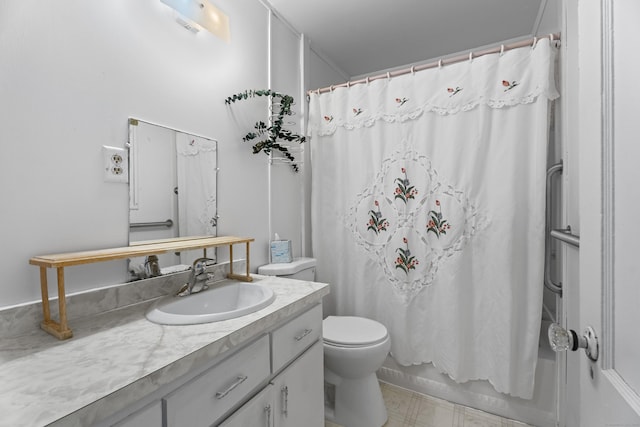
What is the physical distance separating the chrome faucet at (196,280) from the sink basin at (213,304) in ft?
0.08

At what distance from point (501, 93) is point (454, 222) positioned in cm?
75

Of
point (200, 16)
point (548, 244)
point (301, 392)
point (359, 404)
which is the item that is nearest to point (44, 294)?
point (301, 392)

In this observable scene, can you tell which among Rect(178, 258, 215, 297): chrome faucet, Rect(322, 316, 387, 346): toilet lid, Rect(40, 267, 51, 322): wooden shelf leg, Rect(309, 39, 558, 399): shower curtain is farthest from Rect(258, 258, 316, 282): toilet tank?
Rect(40, 267, 51, 322): wooden shelf leg

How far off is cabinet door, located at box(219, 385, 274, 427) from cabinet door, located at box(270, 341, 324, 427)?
40 millimetres

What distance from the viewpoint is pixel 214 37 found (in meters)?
1.52

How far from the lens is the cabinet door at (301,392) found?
3.62ft

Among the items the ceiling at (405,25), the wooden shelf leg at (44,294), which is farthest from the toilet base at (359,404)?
the ceiling at (405,25)

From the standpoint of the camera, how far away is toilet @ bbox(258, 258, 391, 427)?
158 centimetres

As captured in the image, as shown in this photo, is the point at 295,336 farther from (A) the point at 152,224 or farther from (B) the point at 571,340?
(B) the point at 571,340

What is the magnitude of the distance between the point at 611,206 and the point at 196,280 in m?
1.34

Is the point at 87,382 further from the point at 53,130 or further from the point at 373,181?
the point at 373,181

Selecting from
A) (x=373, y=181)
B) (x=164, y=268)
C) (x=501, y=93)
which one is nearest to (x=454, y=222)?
(x=373, y=181)

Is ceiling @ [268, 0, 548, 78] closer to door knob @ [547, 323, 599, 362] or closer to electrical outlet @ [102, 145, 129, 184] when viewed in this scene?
electrical outlet @ [102, 145, 129, 184]

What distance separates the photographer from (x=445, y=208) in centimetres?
176
